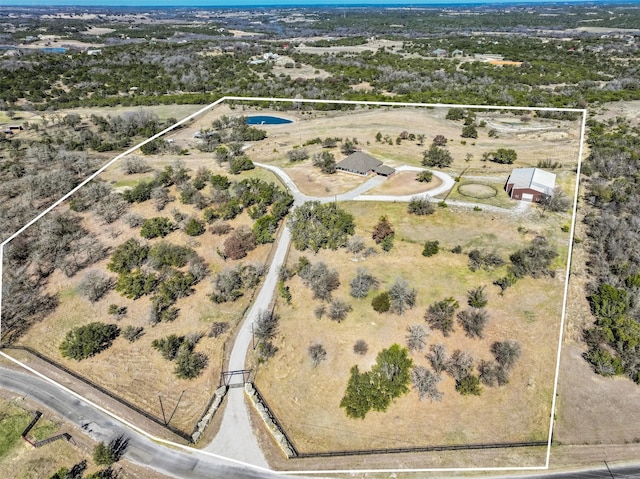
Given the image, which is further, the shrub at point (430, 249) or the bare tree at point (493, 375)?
the shrub at point (430, 249)

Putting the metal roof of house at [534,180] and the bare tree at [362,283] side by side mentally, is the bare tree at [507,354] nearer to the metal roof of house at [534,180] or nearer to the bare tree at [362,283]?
the bare tree at [362,283]

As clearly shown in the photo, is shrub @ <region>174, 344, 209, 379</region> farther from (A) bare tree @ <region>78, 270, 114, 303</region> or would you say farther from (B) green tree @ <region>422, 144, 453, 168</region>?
(B) green tree @ <region>422, 144, 453, 168</region>

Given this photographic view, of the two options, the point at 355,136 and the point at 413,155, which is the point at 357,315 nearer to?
the point at 413,155

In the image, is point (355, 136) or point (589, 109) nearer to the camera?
point (355, 136)

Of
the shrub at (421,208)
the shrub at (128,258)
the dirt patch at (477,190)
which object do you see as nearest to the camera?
the shrub at (128,258)

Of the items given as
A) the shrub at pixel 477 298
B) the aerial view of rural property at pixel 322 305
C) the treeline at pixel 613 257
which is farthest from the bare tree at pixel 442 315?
the treeline at pixel 613 257

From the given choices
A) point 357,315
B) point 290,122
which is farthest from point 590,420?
point 290,122
